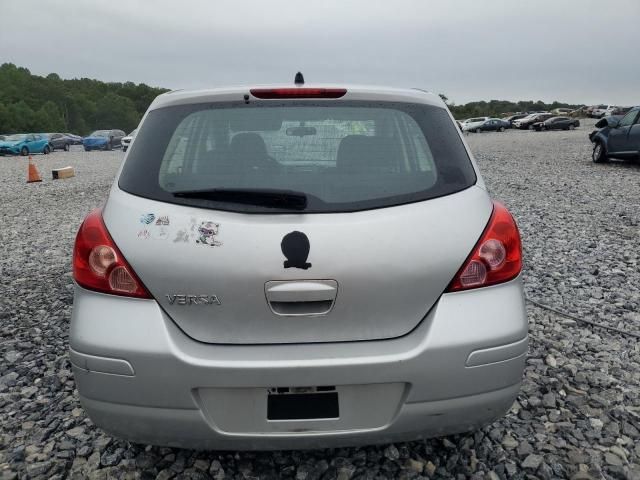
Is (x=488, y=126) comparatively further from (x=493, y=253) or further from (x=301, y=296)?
(x=301, y=296)

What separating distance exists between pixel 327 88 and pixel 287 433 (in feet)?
4.40

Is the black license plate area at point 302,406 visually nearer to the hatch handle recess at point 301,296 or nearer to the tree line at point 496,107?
the hatch handle recess at point 301,296

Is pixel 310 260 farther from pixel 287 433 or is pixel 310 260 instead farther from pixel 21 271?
pixel 21 271

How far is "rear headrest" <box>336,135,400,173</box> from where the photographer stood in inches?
79.8

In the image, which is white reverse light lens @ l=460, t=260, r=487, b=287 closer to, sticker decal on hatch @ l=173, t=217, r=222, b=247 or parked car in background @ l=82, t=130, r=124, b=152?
sticker decal on hatch @ l=173, t=217, r=222, b=247

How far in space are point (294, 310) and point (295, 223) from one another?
Result: 0.99 feet

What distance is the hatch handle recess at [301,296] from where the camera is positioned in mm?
1770

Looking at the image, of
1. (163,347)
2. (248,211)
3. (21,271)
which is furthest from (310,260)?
(21,271)

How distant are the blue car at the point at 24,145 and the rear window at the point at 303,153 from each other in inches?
1348

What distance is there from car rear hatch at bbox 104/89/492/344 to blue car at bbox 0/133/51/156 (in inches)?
1352

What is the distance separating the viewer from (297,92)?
212cm

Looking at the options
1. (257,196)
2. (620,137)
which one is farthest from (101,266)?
(620,137)

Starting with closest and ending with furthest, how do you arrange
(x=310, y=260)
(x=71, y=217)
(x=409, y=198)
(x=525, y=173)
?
(x=310, y=260)
(x=409, y=198)
(x=71, y=217)
(x=525, y=173)

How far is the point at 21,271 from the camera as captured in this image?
18.9ft
